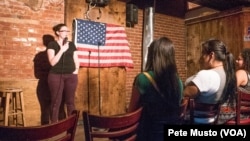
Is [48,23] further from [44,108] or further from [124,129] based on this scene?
[124,129]

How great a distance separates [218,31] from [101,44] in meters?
3.45

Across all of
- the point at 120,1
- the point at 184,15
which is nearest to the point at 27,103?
the point at 120,1

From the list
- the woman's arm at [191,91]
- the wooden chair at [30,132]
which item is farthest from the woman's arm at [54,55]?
the wooden chair at [30,132]

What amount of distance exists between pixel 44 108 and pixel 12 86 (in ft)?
2.27

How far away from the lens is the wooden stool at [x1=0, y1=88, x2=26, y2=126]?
13.7 ft

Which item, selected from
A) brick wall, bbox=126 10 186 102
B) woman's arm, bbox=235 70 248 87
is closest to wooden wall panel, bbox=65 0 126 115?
brick wall, bbox=126 10 186 102

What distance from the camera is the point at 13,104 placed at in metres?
4.49

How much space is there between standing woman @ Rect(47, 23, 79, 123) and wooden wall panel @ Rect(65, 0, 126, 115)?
741 millimetres

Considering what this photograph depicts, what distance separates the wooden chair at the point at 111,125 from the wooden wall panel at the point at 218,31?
5938 mm

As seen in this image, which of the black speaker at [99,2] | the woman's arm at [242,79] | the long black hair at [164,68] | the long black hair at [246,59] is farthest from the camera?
the black speaker at [99,2]

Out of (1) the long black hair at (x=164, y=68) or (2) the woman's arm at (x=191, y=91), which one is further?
(2) the woman's arm at (x=191, y=91)

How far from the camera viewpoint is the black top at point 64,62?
4.41m

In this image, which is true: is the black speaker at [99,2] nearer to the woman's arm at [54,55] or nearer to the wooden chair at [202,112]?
the woman's arm at [54,55]

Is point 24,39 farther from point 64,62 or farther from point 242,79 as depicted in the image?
point 242,79
